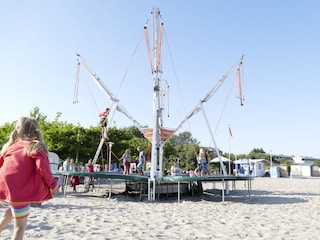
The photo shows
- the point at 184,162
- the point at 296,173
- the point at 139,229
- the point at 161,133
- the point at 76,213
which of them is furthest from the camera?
the point at 184,162

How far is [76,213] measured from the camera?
24.7 feet

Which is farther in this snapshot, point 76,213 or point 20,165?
point 76,213

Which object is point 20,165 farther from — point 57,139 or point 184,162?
point 184,162

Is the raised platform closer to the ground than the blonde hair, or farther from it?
closer to the ground

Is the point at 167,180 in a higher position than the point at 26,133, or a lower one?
lower

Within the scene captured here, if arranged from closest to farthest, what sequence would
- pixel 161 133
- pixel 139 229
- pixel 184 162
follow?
pixel 139 229 < pixel 161 133 < pixel 184 162

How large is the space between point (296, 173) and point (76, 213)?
41.1 metres

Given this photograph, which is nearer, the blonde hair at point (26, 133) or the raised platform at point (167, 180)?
the blonde hair at point (26, 133)

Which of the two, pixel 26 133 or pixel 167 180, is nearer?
pixel 26 133

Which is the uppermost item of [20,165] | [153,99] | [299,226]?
[153,99]

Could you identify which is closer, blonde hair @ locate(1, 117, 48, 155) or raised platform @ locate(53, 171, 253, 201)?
blonde hair @ locate(1, 117, 48, 155)

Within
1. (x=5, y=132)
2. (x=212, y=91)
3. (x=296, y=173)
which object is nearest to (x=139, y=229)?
(x=212, y=91)

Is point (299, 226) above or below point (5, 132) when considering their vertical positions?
below

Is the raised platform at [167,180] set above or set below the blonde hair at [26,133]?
below
